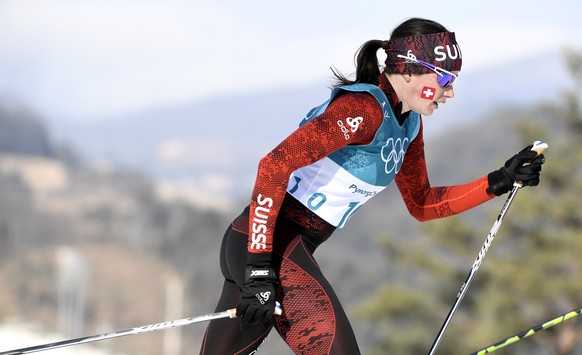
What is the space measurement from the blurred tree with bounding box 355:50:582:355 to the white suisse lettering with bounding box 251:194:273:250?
19.1 m

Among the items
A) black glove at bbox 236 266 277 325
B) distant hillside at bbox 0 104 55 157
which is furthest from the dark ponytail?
distant hillside at bbox 0 104 55 157

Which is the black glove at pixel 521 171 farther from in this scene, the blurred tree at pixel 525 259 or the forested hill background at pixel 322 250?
the blurred tree at pixel 525 259

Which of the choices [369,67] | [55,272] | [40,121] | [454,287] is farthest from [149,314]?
[369,67]

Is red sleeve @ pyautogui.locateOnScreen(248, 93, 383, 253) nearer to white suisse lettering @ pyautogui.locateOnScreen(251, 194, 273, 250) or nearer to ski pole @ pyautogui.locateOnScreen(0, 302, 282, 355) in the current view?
white suisse lettering @ pyautogui.locateOnScreen(251, 194, 273, 250)

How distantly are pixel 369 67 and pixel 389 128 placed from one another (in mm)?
321

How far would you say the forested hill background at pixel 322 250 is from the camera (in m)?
23.0

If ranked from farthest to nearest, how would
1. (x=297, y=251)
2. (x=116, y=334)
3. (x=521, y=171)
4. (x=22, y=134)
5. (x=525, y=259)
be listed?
(x=22, y=134), (x=525, y=259), (x=521, y=171), (x=297, y=251), (x=116, y=334)

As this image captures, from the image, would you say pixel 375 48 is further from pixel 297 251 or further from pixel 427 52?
pixel 297 251

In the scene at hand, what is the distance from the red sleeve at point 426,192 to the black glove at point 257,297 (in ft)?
3.05

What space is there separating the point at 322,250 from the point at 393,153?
224 ft

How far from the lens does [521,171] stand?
11.7 feet

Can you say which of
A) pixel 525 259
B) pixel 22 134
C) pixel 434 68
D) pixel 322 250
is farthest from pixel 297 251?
pixel 22 134

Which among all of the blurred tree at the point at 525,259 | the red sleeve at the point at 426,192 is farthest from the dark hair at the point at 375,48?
the blurred tree at the point at 525,259

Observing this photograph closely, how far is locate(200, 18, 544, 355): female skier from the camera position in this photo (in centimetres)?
295
